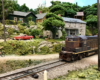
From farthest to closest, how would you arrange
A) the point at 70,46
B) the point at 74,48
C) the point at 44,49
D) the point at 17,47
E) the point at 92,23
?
the point at 92,23 < the point at 44,49 < the point at 17,47 < the point at 70,46 < the point at 74,48

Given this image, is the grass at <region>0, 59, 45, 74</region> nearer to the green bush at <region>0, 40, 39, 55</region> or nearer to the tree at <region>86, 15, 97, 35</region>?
the green bush at <region>0, 40, 39, 55</region>

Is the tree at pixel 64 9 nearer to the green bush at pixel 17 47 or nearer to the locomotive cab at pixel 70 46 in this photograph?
the green bush at pixel 17 47

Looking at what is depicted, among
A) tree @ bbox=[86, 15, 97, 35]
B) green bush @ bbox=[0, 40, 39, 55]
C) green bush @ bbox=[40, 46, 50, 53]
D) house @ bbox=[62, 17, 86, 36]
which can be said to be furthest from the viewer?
tree @ bbox=[86, 15, 97, 35]

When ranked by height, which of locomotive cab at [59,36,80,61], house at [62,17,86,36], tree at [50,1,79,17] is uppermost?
tree at [50,1,79,17]

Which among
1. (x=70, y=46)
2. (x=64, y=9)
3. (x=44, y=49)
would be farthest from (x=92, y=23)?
(x=70, y=46)

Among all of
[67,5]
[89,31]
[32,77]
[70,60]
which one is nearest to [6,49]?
[32,77]

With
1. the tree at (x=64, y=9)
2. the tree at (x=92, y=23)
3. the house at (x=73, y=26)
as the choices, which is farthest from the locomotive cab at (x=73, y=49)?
the tree at (x=64, y=9)

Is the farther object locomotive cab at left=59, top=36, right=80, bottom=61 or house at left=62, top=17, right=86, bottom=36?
house at left=62, top=17, right=86, bottom=36

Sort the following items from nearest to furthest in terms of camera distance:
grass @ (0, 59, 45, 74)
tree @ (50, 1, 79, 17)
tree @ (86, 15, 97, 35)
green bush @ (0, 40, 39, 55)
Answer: grass @ (0, 59, 45, 74) → green bush @ (0, 40, 39, 55) → tree @ (86, 15, 97, 35) → tree @ (50, 1, 79, 17)

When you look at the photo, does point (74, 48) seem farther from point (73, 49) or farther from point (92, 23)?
point (92, 23)

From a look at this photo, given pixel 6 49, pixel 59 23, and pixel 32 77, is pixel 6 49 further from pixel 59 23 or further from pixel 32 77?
pixel 59 23

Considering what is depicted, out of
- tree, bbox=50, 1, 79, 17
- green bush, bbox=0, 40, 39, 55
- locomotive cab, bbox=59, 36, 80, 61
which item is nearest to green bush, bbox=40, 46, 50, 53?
green bush, bbox=0, 40, 39, 55

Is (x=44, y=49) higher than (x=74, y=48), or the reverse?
(x=74, y=48)

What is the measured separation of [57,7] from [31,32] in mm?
18187
